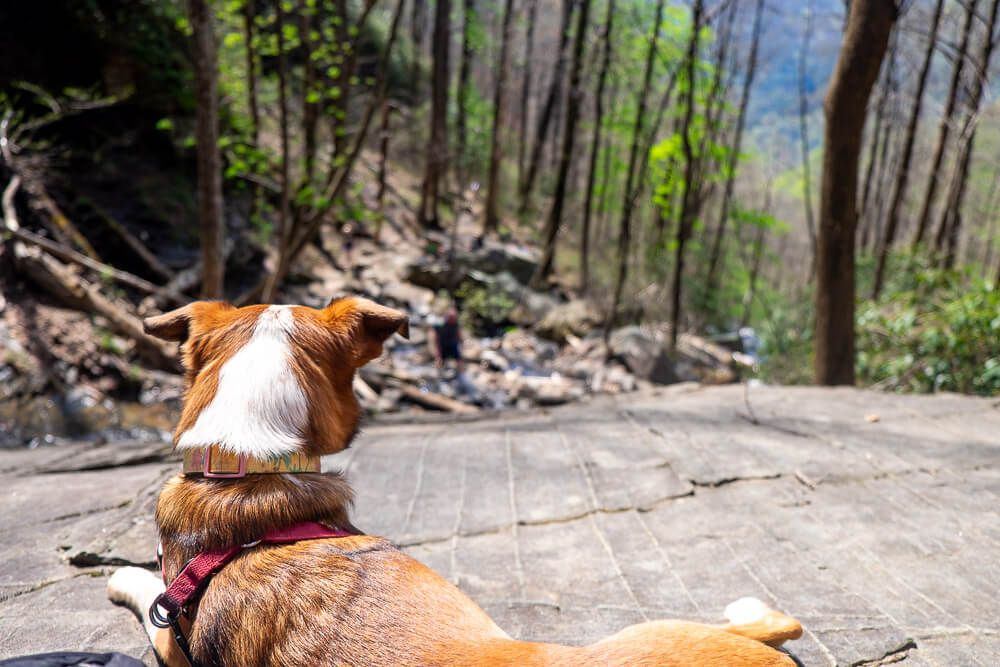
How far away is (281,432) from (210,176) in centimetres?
678

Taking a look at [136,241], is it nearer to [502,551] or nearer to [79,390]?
[79,390]

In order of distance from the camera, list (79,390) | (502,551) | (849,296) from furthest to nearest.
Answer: (79,390) → (849,296) → (502,551)

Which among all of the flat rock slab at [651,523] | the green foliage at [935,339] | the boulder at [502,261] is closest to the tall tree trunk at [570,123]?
the boulder at [502,261]

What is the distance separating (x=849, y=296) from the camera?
7.10m

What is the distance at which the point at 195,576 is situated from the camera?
1.83 m

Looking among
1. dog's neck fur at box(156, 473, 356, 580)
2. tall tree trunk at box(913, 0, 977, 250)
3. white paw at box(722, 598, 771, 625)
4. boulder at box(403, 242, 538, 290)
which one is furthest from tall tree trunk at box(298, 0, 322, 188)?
tall tree trunk at box(913, 0, 977, 250)

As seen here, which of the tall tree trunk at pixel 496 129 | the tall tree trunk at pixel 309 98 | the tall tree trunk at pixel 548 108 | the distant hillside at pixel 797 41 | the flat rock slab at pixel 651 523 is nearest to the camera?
the flat rock slab at pixel 651 523

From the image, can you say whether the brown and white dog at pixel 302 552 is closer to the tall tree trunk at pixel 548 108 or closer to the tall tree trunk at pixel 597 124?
the tall tree trunk at pixel 597 124

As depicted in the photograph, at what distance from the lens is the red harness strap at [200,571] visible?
1805 millimetres

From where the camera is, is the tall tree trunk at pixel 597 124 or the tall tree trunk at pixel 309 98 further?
the tall tree trunk at pixel 597 124

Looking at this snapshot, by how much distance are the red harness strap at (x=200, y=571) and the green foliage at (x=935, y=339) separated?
7.58 meters

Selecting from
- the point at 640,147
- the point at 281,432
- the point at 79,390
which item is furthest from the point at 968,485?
the point at 640,147

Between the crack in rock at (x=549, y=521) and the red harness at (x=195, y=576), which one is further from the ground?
the red harness at (x=195, y=576)

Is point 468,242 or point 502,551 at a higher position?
point 468,242
